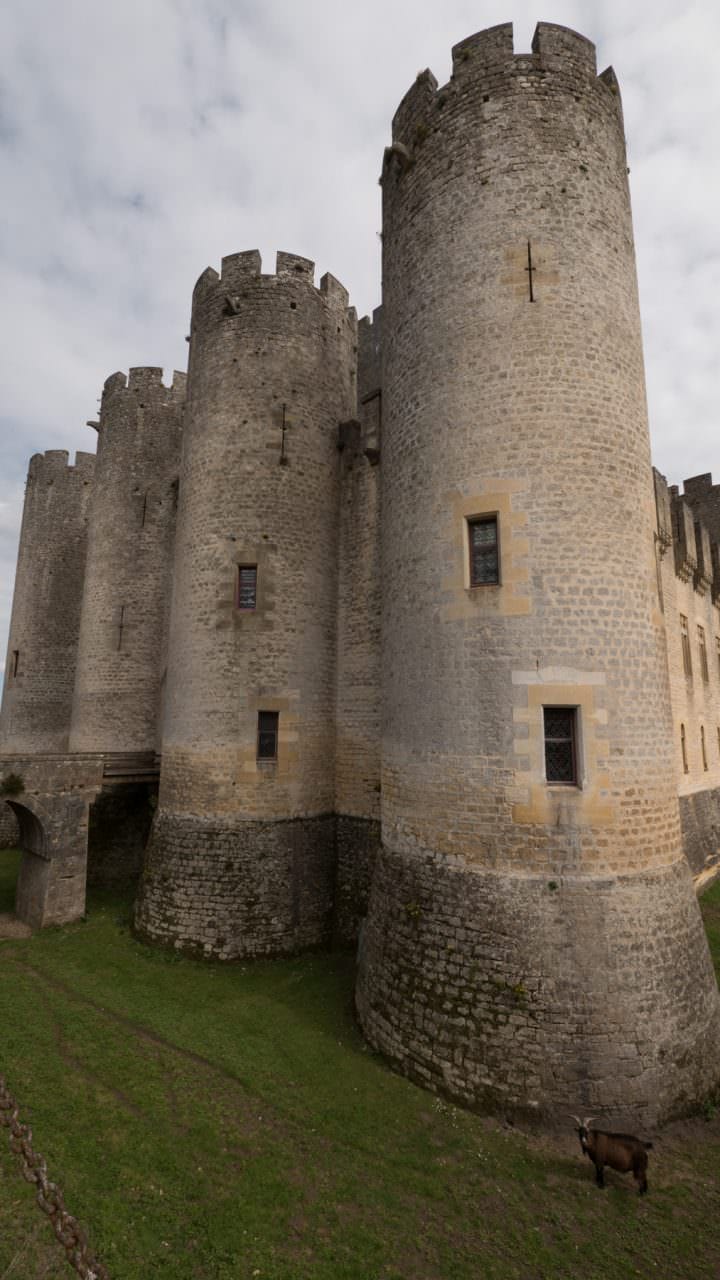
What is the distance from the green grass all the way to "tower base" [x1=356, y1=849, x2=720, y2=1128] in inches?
16.4

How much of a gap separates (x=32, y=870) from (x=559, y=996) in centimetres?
1197

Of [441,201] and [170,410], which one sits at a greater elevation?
[170,410]

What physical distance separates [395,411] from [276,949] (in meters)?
9.71

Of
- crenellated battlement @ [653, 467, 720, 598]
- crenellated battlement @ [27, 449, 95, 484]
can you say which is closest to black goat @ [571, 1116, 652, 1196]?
crenellated battlement @ [653, 467, 720, 598]

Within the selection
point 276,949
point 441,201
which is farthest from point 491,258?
point 276,949

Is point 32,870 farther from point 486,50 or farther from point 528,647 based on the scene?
point 486,50

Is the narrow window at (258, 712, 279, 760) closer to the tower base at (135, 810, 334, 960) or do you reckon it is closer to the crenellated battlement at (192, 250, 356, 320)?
the tower base at (135, 810, 334, 960)

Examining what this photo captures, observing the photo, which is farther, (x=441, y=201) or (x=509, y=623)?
(x=441, y=201)

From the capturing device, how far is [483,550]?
848cm

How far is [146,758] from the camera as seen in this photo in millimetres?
16156

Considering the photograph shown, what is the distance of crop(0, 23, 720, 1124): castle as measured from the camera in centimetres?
735

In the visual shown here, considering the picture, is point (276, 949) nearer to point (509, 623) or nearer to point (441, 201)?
point (509, 623)

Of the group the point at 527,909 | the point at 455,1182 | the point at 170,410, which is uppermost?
the point at 170,410

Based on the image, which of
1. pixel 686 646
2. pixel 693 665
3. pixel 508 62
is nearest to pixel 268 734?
pixel 508 62
